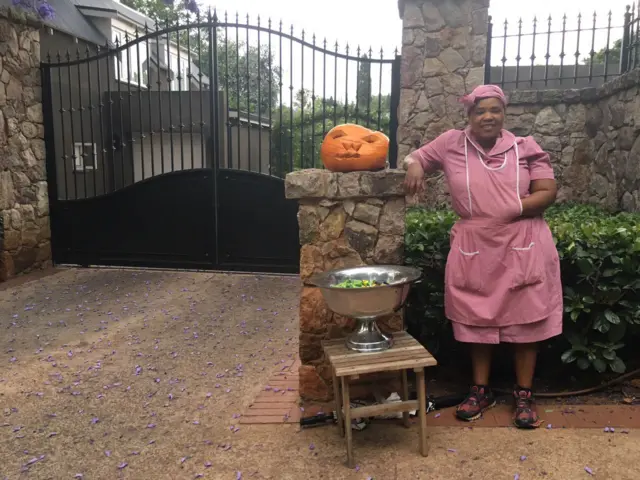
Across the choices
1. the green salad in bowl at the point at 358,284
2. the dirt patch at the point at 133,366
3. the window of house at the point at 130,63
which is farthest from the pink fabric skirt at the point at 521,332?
the window of house at the point at 130,63

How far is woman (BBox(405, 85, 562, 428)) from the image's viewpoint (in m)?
2.48

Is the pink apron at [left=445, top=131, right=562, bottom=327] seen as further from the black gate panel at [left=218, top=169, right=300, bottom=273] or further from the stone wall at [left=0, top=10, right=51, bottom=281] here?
the stone wall at [left=0, top=10, right=51, bottom=281]

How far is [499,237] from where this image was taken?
97.8 inches

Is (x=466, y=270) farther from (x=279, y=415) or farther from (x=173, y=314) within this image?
(x=173, y=314)

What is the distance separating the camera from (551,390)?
299 cm

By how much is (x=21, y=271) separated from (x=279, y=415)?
14.8ft

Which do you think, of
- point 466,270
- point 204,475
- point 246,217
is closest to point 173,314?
point 246,217

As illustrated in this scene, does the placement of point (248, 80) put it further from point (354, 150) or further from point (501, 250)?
point (501, 250)

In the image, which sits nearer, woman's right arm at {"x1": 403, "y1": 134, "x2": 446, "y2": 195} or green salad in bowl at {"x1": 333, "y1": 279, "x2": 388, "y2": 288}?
green salad in bowl at {"x1": 333, "y1": 279, "x2": 388, "y2": 288}

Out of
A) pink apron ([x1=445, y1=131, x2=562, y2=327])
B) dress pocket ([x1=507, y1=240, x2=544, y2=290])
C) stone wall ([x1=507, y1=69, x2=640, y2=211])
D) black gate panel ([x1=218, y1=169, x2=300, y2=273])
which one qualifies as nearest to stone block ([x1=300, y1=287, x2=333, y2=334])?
pink apron ([x1=445, y1=131, x2=562, y2=327])

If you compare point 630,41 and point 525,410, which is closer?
point 525,410

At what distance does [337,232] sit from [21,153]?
15.4 feet

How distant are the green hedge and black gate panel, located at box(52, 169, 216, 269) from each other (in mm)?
3433

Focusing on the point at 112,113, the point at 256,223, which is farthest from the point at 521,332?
the point at 112,113
